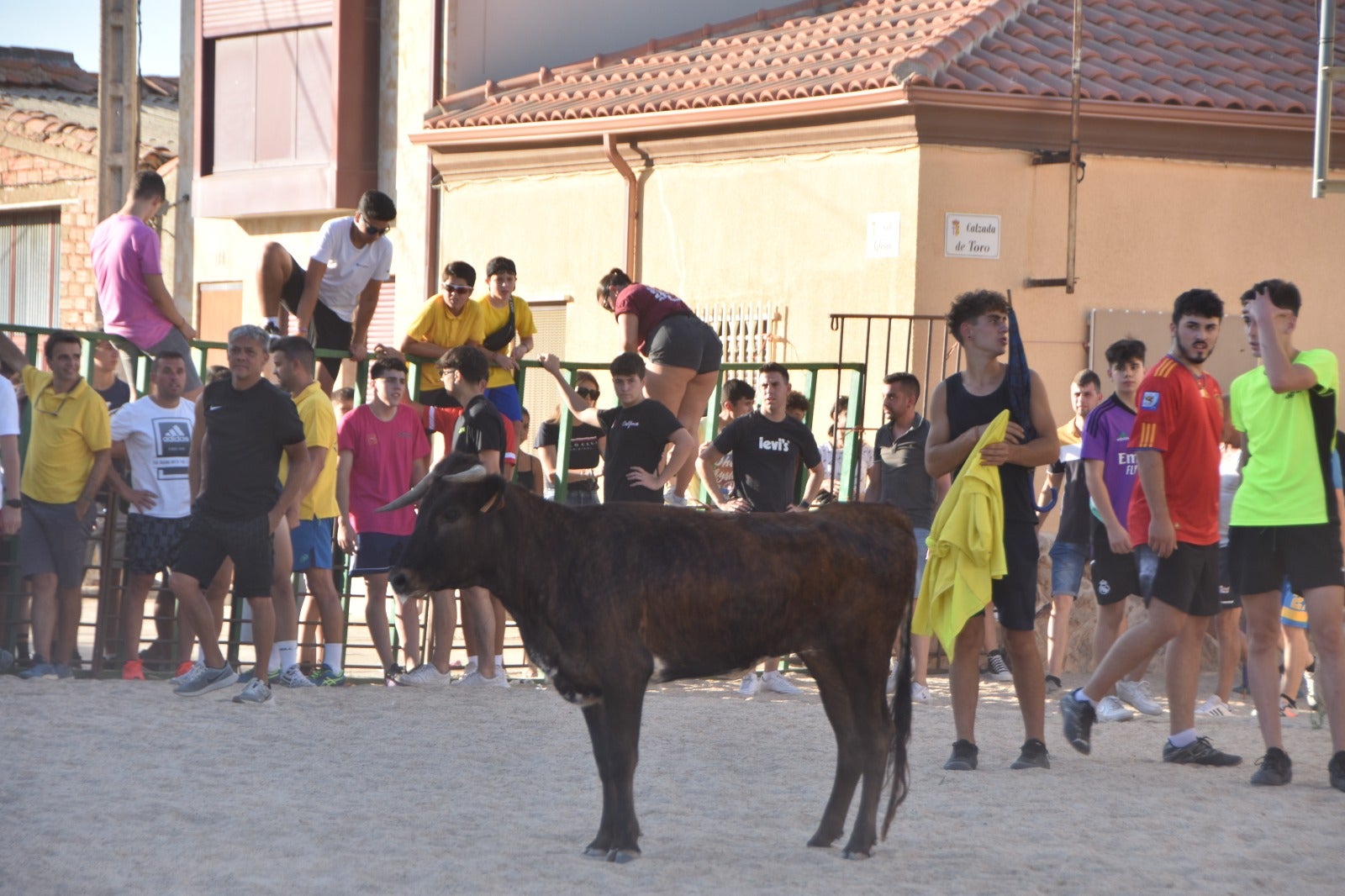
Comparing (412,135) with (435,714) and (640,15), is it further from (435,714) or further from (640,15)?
(435,714)

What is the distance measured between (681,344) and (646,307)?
33cm

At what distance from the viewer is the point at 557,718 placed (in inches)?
380

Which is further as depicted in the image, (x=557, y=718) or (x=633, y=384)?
(x=633, y=384)


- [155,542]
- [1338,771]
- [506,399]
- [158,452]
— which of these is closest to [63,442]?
[158,452]

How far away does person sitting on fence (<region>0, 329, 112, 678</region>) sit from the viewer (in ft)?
34.6

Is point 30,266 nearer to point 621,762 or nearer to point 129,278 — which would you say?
point 129,278

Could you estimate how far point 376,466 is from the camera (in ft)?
36.0

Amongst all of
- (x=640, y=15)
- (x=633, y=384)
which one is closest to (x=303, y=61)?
(x=640, y=15)

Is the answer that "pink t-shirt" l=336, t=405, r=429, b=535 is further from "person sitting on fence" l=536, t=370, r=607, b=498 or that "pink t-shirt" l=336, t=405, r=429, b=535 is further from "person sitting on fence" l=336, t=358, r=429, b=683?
"person sitting on fence" l=536, t=370, r=607, b=498

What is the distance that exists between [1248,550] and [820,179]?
10.3 m

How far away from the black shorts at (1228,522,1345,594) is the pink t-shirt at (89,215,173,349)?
265 inches

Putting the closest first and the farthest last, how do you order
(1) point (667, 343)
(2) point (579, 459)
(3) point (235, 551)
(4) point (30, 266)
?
(3) point (235, 551) → (1) point (667, 343) → (2) point (579, 459) → (4) point (30, 266)

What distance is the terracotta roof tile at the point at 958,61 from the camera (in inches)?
674

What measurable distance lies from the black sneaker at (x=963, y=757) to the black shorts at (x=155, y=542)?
4901 mm
